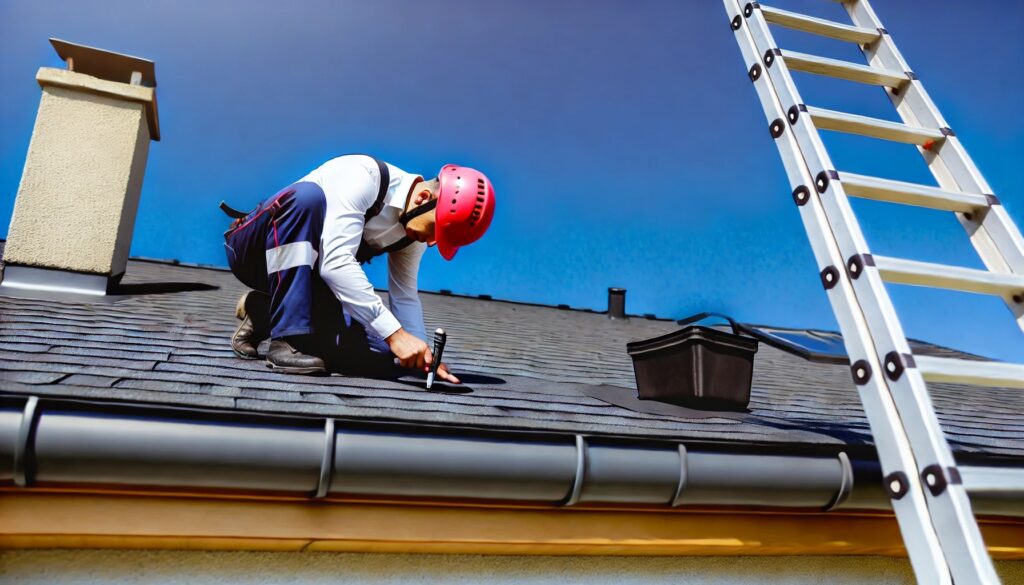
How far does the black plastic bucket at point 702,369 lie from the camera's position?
297 cm

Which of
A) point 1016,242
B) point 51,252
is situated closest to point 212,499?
point 1016,242

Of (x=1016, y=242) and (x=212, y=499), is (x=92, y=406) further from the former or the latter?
(x=1016, y=242)

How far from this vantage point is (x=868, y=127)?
103 inches

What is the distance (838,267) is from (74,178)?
13.9 feet

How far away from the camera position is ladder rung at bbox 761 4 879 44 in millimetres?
3021

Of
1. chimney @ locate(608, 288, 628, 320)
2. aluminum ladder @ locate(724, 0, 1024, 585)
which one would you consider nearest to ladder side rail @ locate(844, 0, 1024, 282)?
aluminum ladder @ locate(724, 0, 1024, 585)

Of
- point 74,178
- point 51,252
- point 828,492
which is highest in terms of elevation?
point 74,178

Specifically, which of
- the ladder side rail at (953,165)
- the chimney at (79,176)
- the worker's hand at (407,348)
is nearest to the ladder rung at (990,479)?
the ladder side rail at (953,165)

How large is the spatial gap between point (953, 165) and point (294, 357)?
8.92 feet

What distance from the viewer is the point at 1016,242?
2234mm

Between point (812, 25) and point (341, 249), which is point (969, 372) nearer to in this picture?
point (812, 25)

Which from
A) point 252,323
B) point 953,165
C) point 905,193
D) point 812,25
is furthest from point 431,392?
point 812,25

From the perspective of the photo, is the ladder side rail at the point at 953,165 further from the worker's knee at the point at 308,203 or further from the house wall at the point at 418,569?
the worker's knee at the point at 308,203

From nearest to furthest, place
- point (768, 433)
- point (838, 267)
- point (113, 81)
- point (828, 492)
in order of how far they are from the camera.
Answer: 1. point (838, 267)
2. point (828, 492)
3. point (768, 433)
4. point (113, 81)
